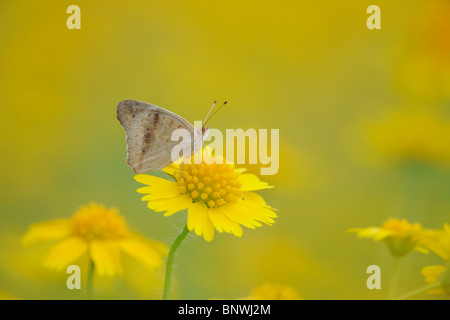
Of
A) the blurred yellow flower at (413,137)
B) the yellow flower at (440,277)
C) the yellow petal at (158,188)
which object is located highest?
the blurred yellow flower at (413,137)

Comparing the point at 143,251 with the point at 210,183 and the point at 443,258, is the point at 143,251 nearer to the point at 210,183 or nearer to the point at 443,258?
the point at 210,183

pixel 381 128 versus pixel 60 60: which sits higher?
pixel 60 60

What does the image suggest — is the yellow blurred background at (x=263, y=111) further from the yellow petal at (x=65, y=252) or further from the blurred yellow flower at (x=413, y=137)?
the yellow petal at (x=65, y=252)

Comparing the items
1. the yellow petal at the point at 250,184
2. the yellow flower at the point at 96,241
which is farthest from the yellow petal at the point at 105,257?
the yellow petal at the point at 250,184

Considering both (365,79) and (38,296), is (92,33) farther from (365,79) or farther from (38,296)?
(365,79)

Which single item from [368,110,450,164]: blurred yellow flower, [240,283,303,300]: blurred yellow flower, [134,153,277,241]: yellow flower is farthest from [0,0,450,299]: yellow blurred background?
[134,153,277,241]: yellow flower

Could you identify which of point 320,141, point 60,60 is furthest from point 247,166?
point 60,60
